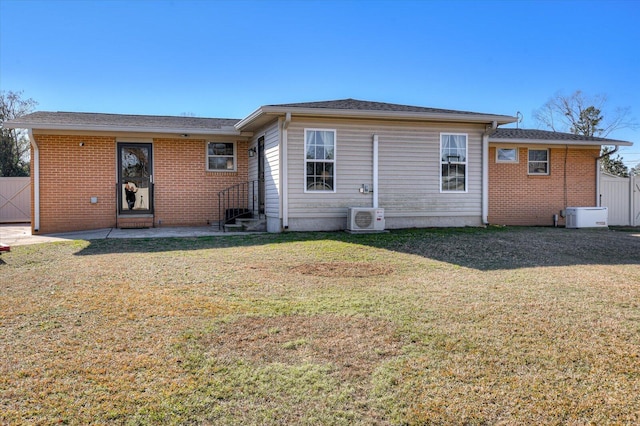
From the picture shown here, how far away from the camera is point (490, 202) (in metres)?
14.3

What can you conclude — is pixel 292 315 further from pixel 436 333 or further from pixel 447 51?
pixel 447 51

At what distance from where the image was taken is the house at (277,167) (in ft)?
34.9

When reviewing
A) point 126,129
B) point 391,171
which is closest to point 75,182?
point 126,129

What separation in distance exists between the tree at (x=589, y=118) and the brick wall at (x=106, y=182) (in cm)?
2782

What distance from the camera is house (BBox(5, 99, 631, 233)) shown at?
10.6m

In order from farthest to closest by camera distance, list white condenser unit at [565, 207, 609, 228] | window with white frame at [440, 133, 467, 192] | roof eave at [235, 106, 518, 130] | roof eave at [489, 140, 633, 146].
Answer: roof eave at [489, 140, 633, 146], white condenser unit at [565, 207, 609, 228], window with white frame at [440, 133, 467, 192], roof eave at [235, 106, 518, 130]

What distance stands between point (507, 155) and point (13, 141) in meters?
26.6

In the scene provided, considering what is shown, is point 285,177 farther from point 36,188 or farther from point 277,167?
point 36,188

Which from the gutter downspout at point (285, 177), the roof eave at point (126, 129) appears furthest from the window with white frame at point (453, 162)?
the roof eave at point (126, 129)

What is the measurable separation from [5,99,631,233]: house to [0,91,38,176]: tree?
1652 cm

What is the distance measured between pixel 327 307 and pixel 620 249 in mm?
6841

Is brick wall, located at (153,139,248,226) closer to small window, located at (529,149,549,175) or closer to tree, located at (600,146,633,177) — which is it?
small window, located at (529,149,549,175)

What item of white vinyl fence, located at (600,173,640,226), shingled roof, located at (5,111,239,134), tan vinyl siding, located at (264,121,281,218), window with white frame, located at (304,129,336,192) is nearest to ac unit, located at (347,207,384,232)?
window with white frame, located at (304,129,336,192)

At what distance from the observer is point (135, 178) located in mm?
12500
